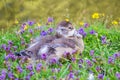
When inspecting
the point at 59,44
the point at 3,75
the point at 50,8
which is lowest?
the point at 50,8

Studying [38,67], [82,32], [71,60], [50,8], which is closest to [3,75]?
[38,67]

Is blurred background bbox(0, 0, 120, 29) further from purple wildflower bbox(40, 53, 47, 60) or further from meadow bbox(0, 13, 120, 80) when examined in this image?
purple wildflower bbox(40, 53, 47, 60)

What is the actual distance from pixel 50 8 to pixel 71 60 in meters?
9.46

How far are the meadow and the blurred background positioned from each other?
6.23m

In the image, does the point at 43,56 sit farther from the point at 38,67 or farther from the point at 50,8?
the point at 50,8

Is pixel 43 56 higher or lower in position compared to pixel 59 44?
lower

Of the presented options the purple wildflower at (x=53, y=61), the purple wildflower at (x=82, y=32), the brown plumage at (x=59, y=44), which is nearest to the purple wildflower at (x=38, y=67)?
the purple wildflower at (x=53, y=61)

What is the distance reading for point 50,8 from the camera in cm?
1612

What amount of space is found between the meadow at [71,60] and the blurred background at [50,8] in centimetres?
623

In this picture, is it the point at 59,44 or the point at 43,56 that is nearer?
the point at 43,56

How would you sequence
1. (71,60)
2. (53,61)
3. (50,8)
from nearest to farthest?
1. (53,61)
2. (71,60)
3. (50,8)

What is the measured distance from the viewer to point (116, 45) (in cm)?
796

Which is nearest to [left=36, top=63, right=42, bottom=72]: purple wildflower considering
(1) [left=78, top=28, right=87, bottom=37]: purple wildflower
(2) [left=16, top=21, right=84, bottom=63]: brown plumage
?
(2) [left=16, top=21, right=84, bottom=63]: brown plumage

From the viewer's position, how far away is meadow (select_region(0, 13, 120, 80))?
20.0 feet
